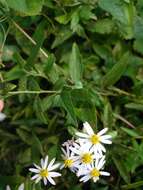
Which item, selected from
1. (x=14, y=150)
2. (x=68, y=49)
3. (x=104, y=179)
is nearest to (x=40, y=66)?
(x=68, y=49)

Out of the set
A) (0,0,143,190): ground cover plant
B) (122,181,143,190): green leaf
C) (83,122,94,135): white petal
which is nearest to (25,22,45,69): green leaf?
(0,0,143,190): ground cover plant

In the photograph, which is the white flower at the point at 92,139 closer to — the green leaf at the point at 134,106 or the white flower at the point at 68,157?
the white flower at the point at 68,157

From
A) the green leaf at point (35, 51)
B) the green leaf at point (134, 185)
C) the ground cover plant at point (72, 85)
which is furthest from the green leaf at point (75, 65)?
the green leaf at point (134, 185)

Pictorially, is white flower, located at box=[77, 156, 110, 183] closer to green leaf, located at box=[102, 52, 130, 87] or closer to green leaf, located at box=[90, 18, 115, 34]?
green leaf, located at box=[102, 52, 130, 87]

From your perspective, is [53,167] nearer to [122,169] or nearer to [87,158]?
[87,158]

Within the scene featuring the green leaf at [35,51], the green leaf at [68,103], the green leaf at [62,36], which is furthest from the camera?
the green leaf at [62,36]

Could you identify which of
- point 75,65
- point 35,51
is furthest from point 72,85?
point 35,51
